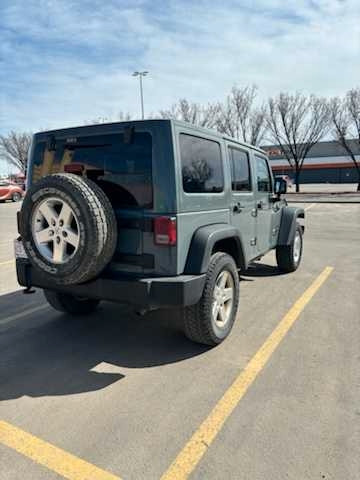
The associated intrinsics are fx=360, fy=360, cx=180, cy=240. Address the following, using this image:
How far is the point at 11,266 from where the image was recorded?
7.23m

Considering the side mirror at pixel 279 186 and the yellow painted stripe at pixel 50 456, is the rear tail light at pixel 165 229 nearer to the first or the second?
the yellow painted stripe at pixel 50 456

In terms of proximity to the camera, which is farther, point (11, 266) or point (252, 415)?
point (11, 266)

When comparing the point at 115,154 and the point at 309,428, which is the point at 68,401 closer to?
the point at 309,428

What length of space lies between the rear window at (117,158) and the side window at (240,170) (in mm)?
1349

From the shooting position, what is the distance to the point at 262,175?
5.22 meters

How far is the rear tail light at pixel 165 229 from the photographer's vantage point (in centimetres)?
290

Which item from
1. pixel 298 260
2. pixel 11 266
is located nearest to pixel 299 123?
pixel 298 260

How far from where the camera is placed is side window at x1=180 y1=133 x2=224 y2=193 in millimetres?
3117

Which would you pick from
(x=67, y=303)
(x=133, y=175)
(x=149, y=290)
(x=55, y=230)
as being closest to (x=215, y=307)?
(x=149, y=290)

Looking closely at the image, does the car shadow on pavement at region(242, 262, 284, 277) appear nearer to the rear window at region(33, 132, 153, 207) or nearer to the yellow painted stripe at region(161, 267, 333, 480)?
the yellow painted stripe at region(161, 267, 333, 480)

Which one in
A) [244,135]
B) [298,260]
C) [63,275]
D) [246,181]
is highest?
[244,135]

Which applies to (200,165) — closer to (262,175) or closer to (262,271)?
(262,175)

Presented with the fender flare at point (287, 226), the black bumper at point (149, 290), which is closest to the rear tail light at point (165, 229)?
the black bumper at point (149, 290)

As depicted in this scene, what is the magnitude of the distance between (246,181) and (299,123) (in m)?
26.4
